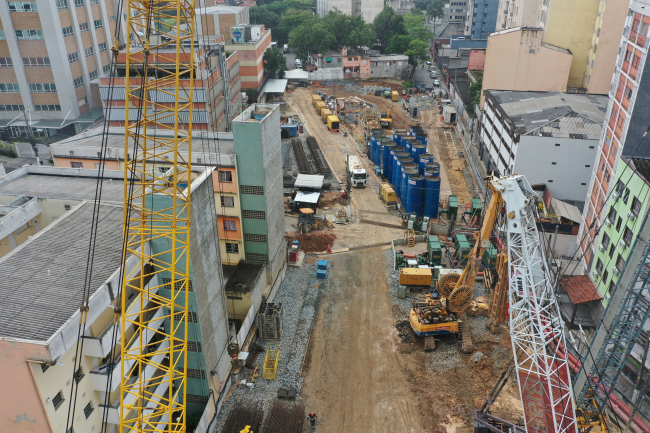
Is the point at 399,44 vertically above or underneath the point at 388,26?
underneath

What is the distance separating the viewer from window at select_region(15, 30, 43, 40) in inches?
2377

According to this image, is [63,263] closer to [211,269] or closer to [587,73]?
[211,269]

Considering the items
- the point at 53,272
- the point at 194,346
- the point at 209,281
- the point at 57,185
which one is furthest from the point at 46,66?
the point at 194,346

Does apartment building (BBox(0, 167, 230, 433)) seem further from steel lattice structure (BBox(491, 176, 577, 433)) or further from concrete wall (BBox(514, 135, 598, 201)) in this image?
concrete wall (BBox(514, 135, 598, 201))

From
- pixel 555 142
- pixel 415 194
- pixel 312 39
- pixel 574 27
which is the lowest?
pixel 415 194

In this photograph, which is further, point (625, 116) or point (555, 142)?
point (555, 142)

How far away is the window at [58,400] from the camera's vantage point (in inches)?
681

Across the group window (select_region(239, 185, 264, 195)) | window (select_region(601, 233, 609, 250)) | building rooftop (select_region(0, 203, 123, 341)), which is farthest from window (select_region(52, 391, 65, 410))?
window (select_region(601, 233, 609, 250))

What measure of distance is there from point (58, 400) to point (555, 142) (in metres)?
44.0

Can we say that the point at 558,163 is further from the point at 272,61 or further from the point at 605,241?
the point at 272,61

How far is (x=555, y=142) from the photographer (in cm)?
4512

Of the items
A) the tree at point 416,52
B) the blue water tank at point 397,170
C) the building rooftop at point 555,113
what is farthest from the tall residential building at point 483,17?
the blue water tank at point 397,170

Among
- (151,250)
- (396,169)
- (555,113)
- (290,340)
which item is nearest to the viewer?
(151,250)

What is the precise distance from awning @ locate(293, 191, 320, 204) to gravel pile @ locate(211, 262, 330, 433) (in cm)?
908
